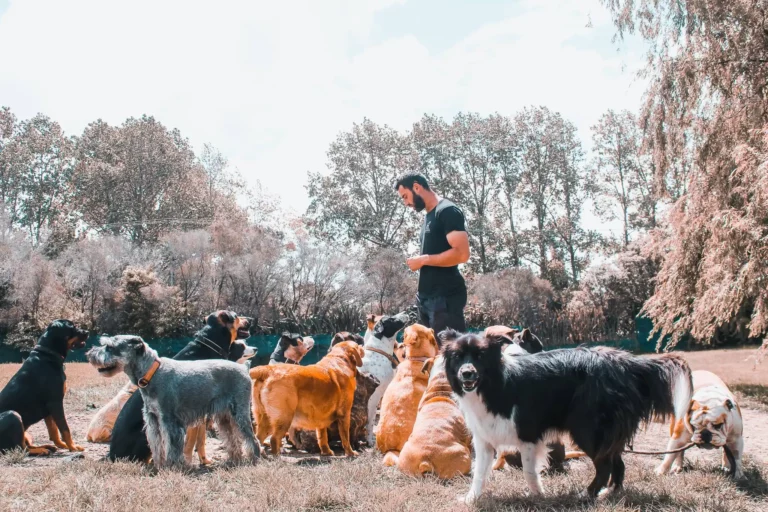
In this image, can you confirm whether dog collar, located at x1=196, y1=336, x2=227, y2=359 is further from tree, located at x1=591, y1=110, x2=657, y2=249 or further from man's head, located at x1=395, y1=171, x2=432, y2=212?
tree, located at x1=591, y1=110, x2=657, y2=249

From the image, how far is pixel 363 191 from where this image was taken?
40656 mm

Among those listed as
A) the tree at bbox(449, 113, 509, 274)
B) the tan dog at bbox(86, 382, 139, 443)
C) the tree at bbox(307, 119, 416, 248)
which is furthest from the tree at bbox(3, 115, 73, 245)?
the tan dog at bbox(86, 382, 139, 443)

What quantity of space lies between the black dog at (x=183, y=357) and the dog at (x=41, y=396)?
3.72ft

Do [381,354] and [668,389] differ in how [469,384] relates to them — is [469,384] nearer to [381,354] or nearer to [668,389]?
[668,389]

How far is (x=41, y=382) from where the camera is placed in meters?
7.22

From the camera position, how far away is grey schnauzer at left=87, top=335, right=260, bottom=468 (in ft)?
19.5

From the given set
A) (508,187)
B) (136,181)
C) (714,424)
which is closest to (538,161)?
(508,187)

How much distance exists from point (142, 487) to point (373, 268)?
27.1 m

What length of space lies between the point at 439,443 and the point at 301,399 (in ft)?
6.17

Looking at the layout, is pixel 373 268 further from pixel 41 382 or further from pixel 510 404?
pixel 510 404

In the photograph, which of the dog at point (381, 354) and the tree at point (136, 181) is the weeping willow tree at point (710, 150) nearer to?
the dog at point (381, 354)

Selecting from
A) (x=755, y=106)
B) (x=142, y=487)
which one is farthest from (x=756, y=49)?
(x=142, y=487)

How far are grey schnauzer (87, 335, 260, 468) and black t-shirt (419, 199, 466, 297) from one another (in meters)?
2.28

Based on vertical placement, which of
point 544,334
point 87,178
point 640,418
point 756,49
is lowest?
point 544,334
